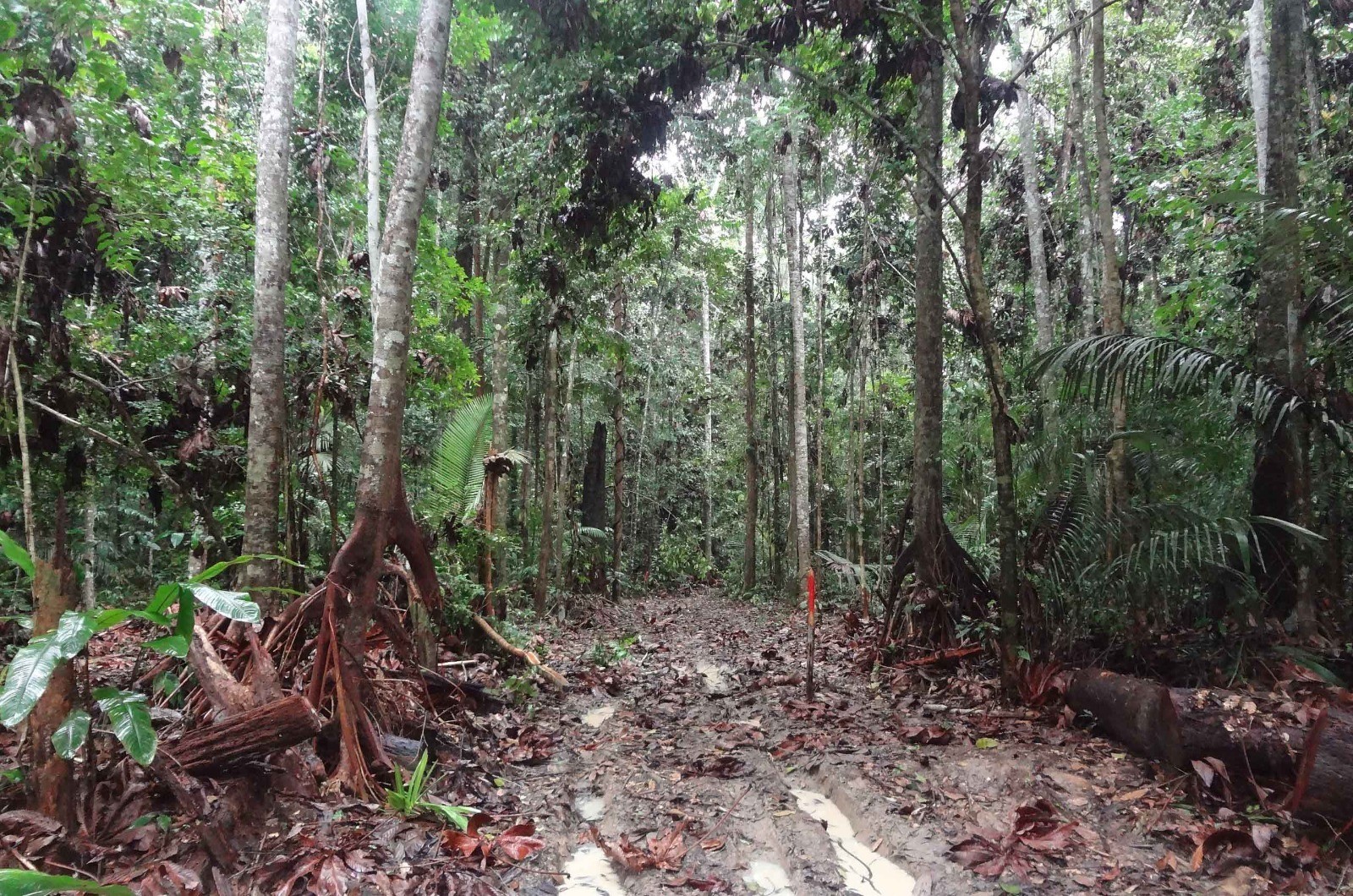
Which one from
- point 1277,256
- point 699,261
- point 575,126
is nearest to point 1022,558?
point 1277,256

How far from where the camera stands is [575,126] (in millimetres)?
7746

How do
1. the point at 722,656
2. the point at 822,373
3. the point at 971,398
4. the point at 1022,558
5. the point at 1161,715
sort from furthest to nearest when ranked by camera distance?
the point at 822,373 → the point at 971,398 → the point at 722,656 → the point at 1022,558 → the point at 1161,715

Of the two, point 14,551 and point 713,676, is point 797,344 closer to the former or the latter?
point 713,676

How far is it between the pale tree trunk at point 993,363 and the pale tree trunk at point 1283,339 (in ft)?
5.60

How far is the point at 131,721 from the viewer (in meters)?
2.88

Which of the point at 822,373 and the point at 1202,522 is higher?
the point at 822,373

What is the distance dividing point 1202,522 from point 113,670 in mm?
8171

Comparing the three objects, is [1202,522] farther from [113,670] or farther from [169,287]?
[169,287]

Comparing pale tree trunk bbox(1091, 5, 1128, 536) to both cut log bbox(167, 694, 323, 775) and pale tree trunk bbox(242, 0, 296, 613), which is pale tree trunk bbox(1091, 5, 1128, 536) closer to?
→ cut log bbox(167, 694, 323, 775)

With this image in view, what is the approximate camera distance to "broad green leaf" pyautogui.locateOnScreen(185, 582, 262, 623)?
2883 millimetres

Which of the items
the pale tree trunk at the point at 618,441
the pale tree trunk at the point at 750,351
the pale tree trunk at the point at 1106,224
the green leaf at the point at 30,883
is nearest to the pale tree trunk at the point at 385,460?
the green leaf at the point at 30,883

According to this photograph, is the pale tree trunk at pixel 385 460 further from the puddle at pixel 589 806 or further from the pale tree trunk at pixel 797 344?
the pale tree trunk at pixel 797 344

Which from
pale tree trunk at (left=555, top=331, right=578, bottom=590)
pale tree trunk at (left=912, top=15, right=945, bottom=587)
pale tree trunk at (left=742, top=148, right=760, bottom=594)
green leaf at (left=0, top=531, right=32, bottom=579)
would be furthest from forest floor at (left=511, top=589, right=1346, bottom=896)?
pale tree trunk at (left=742, top=148, right=760, bottom=594)

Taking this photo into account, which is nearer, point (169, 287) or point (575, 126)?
point (575, 126)
